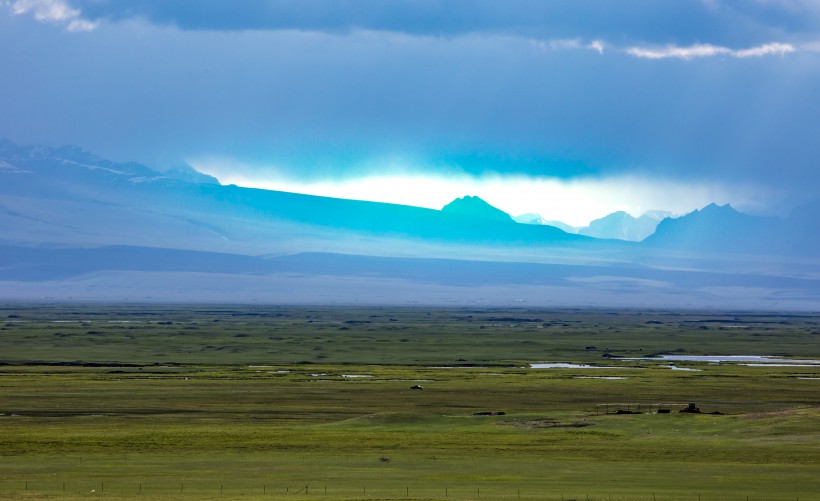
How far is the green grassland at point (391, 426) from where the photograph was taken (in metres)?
43.0

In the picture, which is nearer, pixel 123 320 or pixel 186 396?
pixel 186 396

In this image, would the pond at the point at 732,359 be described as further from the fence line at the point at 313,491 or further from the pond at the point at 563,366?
the fence line at the point at 313,491

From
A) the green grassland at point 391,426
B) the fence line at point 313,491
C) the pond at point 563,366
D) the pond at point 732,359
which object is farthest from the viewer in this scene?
the pond at point 732,359

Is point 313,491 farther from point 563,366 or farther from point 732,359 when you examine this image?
point 732,359

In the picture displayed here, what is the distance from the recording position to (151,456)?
4991 centimetres

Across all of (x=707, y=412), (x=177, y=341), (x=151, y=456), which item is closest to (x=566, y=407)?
(x=707, y=412)

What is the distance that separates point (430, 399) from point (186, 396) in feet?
45.9

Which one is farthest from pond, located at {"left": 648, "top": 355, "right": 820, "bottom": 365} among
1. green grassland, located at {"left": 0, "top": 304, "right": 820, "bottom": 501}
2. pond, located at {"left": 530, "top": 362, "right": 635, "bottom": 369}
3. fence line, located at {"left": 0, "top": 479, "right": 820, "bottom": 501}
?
fence line, located at {"left": 0, "top": 479, "right": 820, "bottom": 501}

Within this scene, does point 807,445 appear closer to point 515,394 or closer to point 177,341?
point 515,394

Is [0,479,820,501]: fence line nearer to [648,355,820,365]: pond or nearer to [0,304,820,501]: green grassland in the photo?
[0,304,820,501]: green grassland

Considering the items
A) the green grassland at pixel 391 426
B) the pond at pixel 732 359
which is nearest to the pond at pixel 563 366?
the green grassland at pixel 391 426

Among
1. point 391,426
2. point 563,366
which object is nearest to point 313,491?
point 391,426

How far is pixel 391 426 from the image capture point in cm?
5994

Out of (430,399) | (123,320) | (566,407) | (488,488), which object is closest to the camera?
(488,488)
